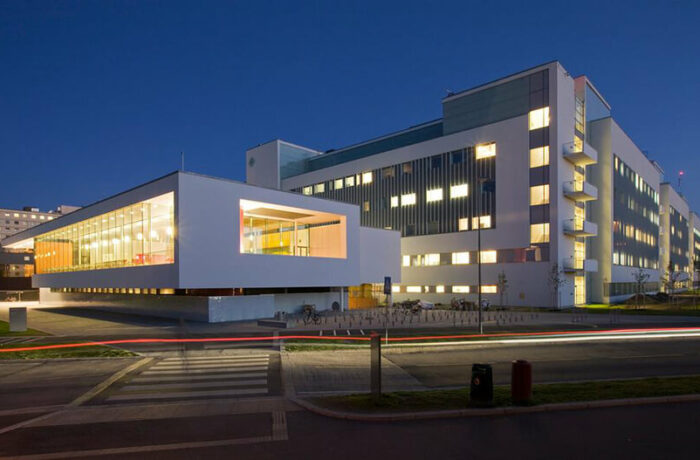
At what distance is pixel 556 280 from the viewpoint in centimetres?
4662

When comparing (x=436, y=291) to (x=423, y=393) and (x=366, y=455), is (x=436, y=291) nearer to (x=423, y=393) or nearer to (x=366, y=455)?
(x=423, y=393)

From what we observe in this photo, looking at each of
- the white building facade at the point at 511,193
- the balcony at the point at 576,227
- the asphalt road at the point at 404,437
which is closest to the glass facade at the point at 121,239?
the asphalt road at the point at 404,437

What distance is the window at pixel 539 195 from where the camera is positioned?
163 feet

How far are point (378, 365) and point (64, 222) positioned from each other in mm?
49512

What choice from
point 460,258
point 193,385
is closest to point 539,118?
point 460,258

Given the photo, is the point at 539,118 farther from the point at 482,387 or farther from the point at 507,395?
the point at 482,387

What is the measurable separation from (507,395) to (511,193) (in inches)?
1747

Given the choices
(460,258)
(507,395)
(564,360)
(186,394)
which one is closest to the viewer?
(507,395)

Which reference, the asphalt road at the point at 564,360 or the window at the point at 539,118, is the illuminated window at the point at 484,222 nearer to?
the window at the point at 539,118

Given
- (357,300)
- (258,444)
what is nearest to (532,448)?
(258,444)

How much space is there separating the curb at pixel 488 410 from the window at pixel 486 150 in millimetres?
45891

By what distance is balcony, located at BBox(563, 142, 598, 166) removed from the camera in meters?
50.1

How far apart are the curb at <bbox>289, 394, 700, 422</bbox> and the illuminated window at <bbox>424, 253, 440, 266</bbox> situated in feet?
154

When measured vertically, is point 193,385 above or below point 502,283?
above
